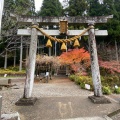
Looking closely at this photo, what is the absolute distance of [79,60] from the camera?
60.6 feet

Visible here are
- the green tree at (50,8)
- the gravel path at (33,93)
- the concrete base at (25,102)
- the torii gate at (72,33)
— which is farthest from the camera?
the green tree at (50,8)

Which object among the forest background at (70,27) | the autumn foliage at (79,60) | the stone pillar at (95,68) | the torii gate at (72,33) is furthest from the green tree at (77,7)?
the stone pillar at (95,68)

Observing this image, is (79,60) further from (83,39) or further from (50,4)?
(50,4)

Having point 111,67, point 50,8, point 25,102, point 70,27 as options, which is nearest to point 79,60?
point 111,67

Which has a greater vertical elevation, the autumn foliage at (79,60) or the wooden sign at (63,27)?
the wooden sign at (63,27)

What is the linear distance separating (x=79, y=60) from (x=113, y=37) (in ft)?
28.0

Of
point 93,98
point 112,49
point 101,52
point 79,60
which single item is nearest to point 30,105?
point 93,98

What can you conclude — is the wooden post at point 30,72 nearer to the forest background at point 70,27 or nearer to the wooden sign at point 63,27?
the wooden sign at point 63,27

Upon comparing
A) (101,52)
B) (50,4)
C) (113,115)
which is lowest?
(113,115)

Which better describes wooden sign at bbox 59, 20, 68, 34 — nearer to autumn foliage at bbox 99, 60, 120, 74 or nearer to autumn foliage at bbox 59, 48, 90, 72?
autumn foliage at bbox 59, 48, 90, 72

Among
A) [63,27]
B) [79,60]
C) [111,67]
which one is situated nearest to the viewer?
[63,27]

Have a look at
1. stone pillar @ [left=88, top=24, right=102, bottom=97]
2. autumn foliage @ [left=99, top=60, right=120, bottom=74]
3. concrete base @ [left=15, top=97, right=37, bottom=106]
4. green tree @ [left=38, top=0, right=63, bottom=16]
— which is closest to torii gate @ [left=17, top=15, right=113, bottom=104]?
stone pillar @ [left=88, top=24, right=102, bottom=97]

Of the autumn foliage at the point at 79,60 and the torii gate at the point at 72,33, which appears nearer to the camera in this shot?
the torii gate at the point at 72,33

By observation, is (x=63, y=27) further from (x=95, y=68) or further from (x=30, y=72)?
(x=30, y=72)
